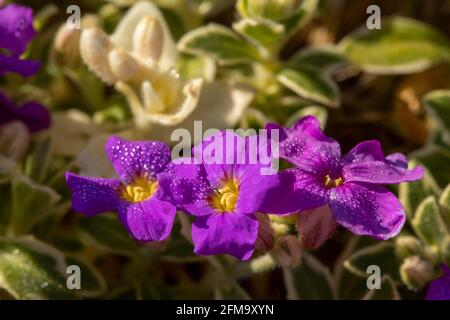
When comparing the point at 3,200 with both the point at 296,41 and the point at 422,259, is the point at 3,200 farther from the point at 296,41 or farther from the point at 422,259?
the point at 296,41

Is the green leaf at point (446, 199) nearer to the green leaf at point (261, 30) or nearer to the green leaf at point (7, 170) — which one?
the green leaf at point (261, 30)

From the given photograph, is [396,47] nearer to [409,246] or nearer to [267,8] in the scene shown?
[267,8]

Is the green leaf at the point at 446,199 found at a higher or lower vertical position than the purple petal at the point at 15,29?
lower

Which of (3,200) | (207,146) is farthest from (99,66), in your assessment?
(207,146)

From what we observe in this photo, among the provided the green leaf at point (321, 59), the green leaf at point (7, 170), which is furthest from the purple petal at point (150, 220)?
the green leaf at point (321, 59)

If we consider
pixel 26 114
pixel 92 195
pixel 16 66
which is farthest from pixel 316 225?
pixel 26 114

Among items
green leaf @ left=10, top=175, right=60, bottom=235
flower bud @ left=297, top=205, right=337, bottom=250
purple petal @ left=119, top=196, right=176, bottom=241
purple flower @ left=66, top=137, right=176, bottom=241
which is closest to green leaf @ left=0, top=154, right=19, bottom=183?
green leaf @ left=10, top=175, right=60, bottom=235
